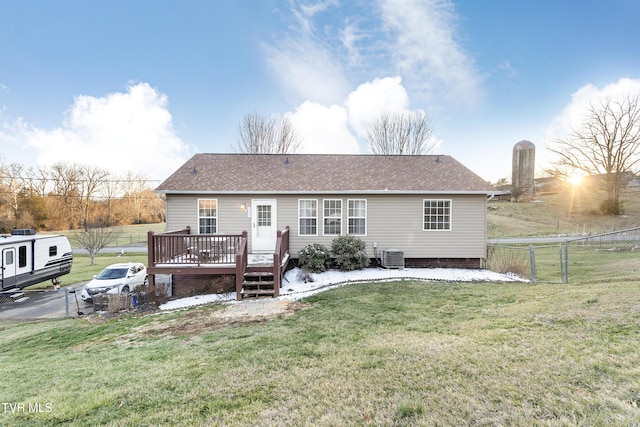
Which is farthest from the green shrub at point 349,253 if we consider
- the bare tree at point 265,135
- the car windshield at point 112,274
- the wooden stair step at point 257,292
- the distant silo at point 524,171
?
the distant silo at point 524,171

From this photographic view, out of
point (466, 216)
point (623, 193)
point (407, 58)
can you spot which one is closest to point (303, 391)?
point (466, 216)

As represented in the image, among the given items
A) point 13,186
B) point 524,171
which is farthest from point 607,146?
point 13,186

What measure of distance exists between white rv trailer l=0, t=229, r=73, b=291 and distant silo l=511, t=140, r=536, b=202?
49.4m

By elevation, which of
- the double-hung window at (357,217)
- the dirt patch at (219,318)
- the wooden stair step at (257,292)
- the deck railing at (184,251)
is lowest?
the dirt patch at (219,318)

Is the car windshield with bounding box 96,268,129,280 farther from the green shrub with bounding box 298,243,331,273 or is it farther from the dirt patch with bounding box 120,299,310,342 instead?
the green shrub with bounding box 298,243,331,273

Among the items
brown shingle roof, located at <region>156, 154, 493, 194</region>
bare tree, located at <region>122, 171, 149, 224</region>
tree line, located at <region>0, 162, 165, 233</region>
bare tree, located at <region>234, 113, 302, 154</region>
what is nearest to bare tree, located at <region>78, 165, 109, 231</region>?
tree line, located at <region>0, 162, 165, 233</region>

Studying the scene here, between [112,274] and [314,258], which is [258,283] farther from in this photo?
[112,274]

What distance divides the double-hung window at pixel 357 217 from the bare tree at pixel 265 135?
54.1 feet

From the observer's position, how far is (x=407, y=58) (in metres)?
16.1

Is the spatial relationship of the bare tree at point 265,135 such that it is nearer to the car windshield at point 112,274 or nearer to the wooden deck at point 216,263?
the car windshield at point 112,274

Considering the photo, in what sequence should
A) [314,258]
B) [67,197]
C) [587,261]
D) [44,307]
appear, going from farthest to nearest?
[67,197] < [587,261] < [314,258] < [44,307]

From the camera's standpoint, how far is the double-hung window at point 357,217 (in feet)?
36.7

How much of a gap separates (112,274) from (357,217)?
1006cm

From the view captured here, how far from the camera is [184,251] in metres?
9.27
